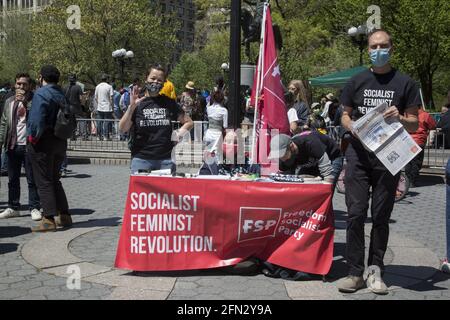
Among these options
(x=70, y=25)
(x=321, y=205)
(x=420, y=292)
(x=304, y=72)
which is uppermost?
(x=70, y=25)

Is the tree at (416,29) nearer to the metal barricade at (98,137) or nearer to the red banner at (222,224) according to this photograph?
the metal barricade at (98,137)

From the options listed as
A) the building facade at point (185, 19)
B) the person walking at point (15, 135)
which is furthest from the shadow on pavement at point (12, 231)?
the building facade at point (185, 19)

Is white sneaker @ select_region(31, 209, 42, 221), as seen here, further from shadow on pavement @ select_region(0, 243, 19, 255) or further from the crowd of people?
shadow on pavement @ select_region(0, 243, 19, 255)

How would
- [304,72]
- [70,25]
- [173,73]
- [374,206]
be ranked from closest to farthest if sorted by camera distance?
[374,206], [70,25], [304,72], [173,73]

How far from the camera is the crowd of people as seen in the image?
15.4 feet

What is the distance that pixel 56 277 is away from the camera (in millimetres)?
5051

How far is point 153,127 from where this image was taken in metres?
5.97

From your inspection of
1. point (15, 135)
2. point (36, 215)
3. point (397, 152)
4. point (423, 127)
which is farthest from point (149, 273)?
point (423, 127)

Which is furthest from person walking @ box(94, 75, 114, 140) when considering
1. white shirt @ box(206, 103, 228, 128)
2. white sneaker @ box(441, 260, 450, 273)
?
white sneaker @ box(441, 260, 450, 273)

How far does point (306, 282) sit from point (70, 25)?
3149 cm

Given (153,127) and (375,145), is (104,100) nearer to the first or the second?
(153,127)
